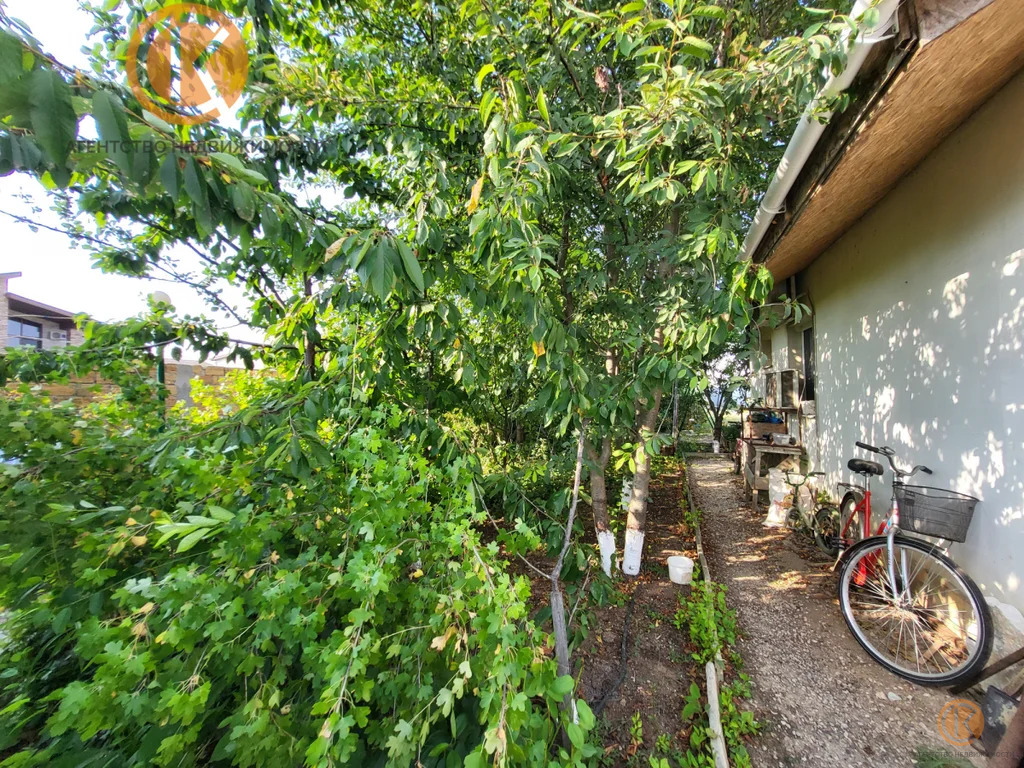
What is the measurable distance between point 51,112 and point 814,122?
2.92 meters

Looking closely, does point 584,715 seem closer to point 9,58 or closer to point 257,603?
point 257,603

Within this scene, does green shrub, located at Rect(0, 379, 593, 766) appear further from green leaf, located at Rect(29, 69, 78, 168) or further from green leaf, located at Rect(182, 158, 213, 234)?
green leaf, located at Rect(29, 69, 78, 168)

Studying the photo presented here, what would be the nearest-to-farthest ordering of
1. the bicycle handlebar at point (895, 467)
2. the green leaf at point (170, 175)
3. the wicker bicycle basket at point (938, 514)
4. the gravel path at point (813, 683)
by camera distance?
the green leaf at point (170, 175), the gravel path at point (813, 683), the wicker bicycle basket at point (938, 514), the bicycle handlebar at point (895, 467)

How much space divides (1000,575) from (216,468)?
148 inches

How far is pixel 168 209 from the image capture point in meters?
1.74

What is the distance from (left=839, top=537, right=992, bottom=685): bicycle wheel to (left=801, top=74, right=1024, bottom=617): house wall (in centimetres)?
22

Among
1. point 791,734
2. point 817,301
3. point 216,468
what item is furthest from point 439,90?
point 817,301

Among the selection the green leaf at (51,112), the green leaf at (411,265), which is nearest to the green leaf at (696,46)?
the green leaf at (411,265)

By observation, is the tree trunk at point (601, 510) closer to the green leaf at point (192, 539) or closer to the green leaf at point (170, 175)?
the green leaf at point (192, 539)

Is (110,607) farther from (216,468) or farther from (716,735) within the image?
(716,735)

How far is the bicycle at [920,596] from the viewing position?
2158mm

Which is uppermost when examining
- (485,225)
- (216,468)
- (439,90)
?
(439,90)

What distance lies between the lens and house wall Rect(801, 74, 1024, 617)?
2.08 metres

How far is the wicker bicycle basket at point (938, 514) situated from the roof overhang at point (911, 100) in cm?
195
